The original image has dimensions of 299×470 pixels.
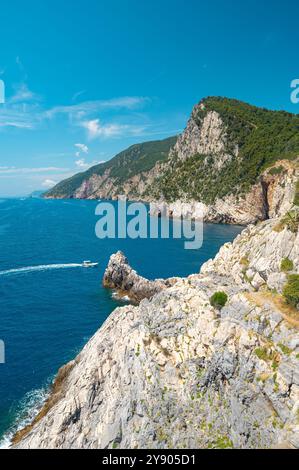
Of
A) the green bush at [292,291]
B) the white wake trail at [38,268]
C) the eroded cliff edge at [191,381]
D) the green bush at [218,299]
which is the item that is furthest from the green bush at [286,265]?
the white wake trail at [38,268]

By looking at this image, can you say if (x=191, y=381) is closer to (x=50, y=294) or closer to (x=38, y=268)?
(x=50, y=294)

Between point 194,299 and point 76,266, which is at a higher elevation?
point 194,299

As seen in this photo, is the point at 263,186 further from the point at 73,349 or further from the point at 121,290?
the point at 73,349

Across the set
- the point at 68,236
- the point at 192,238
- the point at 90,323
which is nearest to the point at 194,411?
the point at 90,323

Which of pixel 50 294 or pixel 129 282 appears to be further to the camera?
pixel 129 282

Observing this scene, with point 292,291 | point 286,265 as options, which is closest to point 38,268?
point 286,265

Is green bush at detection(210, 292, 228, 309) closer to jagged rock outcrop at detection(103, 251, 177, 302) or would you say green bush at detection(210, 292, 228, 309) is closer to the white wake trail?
jagged rock outcrop at detection(103, 251, 177, 302)

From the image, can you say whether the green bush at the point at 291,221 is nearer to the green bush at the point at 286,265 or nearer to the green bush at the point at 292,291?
the green bush at the point at 286,265
